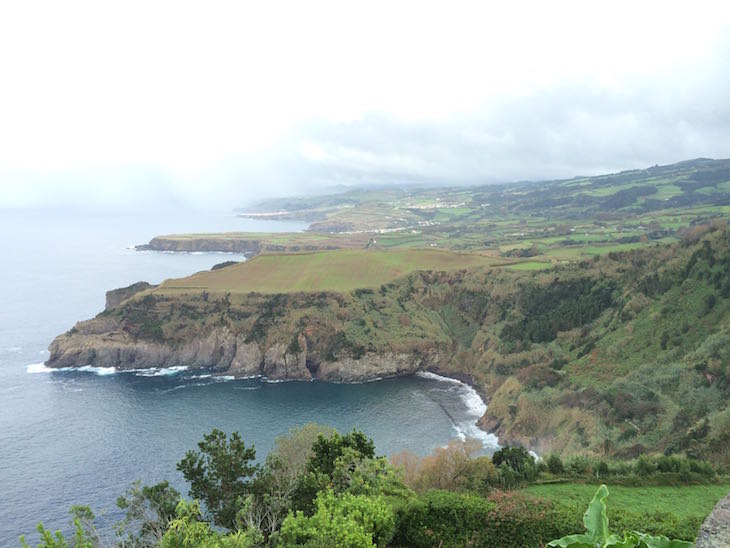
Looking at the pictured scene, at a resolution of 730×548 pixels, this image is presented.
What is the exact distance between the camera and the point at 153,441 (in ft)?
224

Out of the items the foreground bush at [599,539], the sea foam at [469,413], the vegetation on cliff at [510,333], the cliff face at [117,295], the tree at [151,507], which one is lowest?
the sea foam at [469,413]

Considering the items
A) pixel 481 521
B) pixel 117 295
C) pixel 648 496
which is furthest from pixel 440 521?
pixel 117 295

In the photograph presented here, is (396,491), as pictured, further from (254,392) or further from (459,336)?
(459,336)

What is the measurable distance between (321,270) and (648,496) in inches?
4018

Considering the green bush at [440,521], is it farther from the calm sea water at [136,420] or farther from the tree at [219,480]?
the calm sea water at [136,420]

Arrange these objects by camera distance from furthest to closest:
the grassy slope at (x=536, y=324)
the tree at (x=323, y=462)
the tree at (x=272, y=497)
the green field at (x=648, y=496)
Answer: the grassy slope at (x=536, y=324)
the green field at (x=648, y=496)
the tree at (x=323, y=462)
the tree at (x=272, y=497)

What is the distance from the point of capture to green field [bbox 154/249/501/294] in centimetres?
11694

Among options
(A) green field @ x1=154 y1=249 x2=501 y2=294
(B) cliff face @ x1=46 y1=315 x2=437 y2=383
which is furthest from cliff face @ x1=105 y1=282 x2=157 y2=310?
(B) cliff face @ x1=46 y1=315 x2=437 y2=383

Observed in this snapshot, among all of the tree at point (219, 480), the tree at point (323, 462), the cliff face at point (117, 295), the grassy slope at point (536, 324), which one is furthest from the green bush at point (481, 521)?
the cliff face at point (117, 295)

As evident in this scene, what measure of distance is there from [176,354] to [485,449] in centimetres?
6964

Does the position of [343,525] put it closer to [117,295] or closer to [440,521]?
[440,521]

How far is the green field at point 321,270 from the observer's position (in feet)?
384

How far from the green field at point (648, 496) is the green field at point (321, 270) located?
283 ft

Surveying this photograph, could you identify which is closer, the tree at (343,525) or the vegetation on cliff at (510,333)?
the tree at (343,525)
